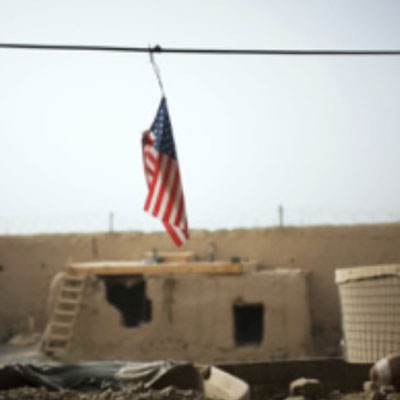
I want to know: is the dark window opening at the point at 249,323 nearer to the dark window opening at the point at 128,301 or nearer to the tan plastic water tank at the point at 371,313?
the dark window opening at the point at 128,301

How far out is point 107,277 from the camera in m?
12.8

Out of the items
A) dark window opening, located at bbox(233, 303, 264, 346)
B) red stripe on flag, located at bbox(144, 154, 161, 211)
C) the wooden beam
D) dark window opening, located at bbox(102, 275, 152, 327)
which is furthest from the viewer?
dark window opening, located at bbox(102, 275, 152, 327)

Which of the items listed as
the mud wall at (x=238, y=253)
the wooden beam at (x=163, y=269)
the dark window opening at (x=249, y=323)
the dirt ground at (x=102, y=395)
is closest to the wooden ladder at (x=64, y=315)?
the wooden beam at (x=163, y=269)

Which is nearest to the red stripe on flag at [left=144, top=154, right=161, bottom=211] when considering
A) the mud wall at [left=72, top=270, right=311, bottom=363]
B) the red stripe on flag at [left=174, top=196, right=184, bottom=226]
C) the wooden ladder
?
the red stripe on flag at [left=174, top=196, right=184, bottom=226]

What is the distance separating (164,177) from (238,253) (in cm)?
990

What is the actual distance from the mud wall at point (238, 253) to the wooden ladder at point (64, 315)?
446 cm

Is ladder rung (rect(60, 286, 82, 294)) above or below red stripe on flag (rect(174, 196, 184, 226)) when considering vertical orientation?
below

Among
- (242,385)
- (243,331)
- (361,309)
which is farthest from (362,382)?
(243,331)

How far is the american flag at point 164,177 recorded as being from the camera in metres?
6.54

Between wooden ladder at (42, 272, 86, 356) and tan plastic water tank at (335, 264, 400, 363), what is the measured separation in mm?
6559

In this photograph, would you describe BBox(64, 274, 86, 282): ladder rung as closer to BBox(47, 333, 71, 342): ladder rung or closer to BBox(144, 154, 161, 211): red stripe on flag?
BBox(47, 333, 71, 342): ladder rung

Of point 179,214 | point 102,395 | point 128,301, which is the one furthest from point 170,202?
point 128,301

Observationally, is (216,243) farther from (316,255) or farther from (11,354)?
(11,354)

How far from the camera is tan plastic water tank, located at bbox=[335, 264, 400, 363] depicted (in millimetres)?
6777
